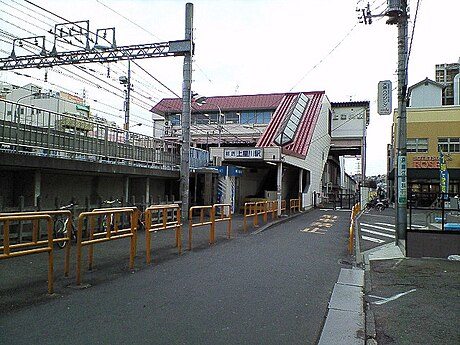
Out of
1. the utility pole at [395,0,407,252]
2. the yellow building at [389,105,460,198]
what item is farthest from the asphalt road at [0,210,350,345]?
the yellow building at [389,105,460,198]

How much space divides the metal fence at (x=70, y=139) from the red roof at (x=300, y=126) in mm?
12184

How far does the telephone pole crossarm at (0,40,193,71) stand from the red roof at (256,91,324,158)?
1249cm

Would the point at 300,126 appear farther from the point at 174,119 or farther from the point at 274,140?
the point at 174,119

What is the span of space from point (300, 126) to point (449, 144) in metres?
13.9

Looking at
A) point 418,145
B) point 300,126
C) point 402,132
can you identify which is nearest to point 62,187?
point 402,132

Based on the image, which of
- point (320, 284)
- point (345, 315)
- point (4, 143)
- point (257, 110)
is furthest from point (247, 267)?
point (257, 110)

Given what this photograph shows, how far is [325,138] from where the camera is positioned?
4172cm

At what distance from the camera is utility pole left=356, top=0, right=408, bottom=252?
39.2 ft

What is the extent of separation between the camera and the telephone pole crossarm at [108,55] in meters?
17.6

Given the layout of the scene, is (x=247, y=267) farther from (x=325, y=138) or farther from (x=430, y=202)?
(x=325, y=138)

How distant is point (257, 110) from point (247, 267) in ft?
136

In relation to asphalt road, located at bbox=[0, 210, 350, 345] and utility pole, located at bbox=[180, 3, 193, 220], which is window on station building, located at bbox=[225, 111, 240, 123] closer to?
utility pole, located at bbox=[180, 3, 193, 220]

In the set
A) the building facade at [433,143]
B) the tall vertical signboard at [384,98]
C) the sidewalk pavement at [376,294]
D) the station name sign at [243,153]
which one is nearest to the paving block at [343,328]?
the sidewalk pavement at [376,294]

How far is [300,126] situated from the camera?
3556 centimetres
